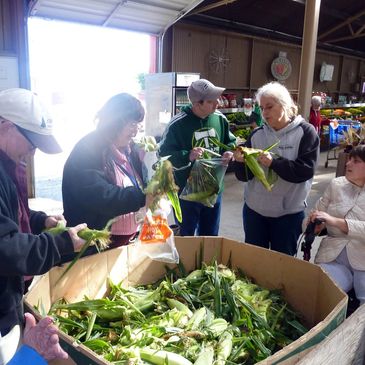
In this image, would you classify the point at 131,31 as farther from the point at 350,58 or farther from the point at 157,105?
the point at 350,58

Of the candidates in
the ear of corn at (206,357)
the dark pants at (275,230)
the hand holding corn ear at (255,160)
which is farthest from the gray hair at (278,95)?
the ear of corn at (206,357)

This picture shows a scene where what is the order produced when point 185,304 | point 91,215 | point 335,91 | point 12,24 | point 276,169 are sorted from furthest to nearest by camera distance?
point 335,91, point 12,24, point 276,169, point 91,215, point 185,304

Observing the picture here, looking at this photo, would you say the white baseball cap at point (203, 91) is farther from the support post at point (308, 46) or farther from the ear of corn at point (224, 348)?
the support post at point (308, 46)

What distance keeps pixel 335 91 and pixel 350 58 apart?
1.73 metres

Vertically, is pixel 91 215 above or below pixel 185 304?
above

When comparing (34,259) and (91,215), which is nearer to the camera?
(34,259)

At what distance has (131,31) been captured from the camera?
19.1ft

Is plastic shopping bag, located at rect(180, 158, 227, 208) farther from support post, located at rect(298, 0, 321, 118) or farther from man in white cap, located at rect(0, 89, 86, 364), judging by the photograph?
support post, located at rect(298, 0, 321, 118)

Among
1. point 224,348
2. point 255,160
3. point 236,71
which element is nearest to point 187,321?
point 224,348

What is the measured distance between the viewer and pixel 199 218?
10.4ft

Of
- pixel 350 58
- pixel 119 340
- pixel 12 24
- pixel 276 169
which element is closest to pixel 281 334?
pixel 119 340

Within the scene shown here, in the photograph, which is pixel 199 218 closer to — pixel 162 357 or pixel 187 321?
pixel 187 321

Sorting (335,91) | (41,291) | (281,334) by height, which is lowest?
(281,334)

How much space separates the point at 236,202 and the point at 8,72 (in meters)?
3.72
